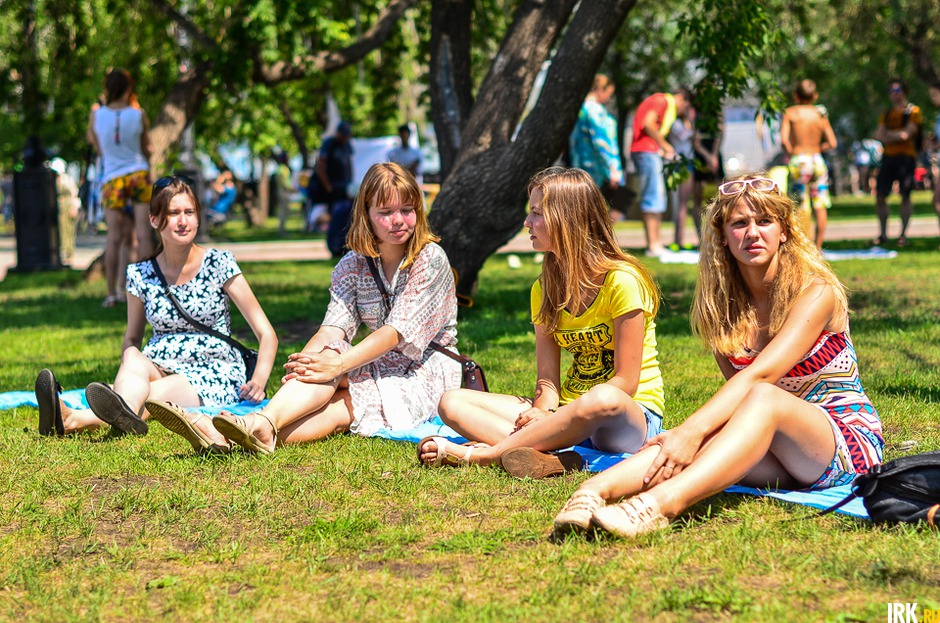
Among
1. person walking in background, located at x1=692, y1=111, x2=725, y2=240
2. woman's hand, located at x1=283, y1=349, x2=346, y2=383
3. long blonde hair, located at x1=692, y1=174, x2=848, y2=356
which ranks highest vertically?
person walking in background, located at x1=692, y1=111, x2=725, y2=240

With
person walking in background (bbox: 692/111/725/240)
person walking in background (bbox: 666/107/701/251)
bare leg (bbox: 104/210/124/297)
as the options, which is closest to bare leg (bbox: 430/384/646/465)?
bare leg (bbox: 104/210/124/297)

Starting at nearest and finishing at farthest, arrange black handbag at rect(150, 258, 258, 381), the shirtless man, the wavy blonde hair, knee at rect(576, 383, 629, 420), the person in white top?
knee at rect(576, 383, 629, 420) → the wavy blonde hair → black handbag at rect(150, 258, 258, 381) → the person in white top → the shirtless man

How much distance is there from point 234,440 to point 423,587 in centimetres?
178

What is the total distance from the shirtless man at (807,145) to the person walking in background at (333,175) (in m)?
5.63

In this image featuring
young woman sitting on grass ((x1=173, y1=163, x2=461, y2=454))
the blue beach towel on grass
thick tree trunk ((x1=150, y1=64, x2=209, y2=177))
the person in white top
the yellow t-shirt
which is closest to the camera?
the blue beach towel on grass

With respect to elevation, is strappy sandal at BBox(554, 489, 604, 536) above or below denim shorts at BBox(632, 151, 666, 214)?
below

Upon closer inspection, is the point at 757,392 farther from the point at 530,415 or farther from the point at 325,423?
the point at 325,423

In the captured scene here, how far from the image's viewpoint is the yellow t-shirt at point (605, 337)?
437 cm

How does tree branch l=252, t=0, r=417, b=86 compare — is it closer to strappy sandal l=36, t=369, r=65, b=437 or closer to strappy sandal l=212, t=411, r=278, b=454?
strappy sandal l=36, t=369, r=65, b=437

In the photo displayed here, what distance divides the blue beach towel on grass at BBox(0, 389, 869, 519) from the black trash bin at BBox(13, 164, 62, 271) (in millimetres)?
9960

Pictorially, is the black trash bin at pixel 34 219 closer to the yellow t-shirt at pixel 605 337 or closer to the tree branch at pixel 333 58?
the tree branch at pixel 333 58

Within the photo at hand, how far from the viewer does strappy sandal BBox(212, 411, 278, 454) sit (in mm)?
4578

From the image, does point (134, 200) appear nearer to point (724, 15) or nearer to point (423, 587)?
point (724, 15)

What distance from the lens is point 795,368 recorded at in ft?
13.2
